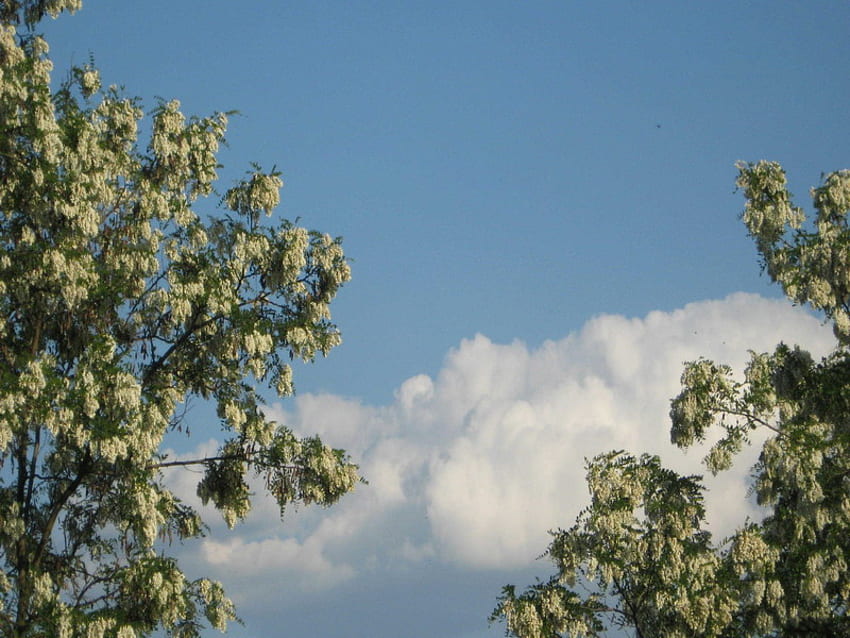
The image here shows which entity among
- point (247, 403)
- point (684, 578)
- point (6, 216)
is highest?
point (6, 216)

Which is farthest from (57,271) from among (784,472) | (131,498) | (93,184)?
(784,472)

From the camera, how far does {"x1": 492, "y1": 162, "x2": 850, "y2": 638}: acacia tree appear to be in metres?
22.3

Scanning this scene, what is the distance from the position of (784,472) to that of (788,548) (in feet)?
11.4

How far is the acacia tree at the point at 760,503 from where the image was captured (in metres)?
22.3

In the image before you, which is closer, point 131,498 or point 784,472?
point 131,498

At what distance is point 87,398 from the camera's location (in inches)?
790

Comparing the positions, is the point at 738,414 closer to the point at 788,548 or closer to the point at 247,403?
the point at 788,548

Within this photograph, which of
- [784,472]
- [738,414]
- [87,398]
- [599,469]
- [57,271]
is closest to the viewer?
[87,398]

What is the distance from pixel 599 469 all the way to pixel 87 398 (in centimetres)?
1222

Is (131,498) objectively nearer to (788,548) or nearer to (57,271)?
(57,271)

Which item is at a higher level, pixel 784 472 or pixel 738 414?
pixel 738 414

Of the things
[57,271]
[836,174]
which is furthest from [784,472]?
[57,271]

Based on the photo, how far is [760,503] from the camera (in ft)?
79.8

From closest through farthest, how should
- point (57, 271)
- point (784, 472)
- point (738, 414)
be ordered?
1. point (57, 271)
2. point (784, 472)
3. point (738, 414)
